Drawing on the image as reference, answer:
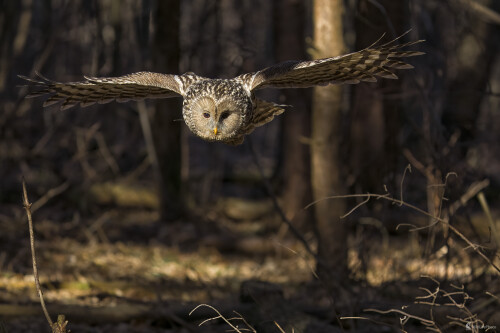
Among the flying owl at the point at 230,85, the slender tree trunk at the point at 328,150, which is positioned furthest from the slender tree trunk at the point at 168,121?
the flying owl at the point at 230,85

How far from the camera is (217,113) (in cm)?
426

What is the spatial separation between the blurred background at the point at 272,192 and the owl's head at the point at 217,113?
3.10 ft

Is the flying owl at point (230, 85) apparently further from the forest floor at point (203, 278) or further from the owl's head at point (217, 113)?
the forest floor at point (203, 278)

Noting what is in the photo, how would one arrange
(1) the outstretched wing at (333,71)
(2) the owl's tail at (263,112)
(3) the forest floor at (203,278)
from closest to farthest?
(1) the outstretched wing at (333,71) < (2) the owl's tail at (263,112) < (3) the forest floor at (203,278)

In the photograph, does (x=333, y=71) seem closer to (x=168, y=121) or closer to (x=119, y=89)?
(x=119, y=89)

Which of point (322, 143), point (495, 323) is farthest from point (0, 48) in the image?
point (495, 323)

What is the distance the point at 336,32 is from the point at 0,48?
246 inches

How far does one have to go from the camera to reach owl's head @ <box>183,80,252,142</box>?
429 cm

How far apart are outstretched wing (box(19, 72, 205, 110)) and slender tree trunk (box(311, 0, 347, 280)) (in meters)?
1.68

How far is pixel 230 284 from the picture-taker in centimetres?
771

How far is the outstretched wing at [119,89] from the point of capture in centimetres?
432

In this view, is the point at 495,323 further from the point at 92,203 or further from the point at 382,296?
the point at 92,203

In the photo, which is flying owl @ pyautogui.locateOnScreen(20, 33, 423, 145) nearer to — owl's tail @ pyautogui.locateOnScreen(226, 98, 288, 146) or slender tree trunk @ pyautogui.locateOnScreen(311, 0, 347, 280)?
owl's tail @ pyautogui.locateOnScreen(226, 98, 288, 146)

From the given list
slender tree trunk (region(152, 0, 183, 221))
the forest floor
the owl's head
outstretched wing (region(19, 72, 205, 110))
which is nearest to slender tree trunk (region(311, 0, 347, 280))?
the forest floor
